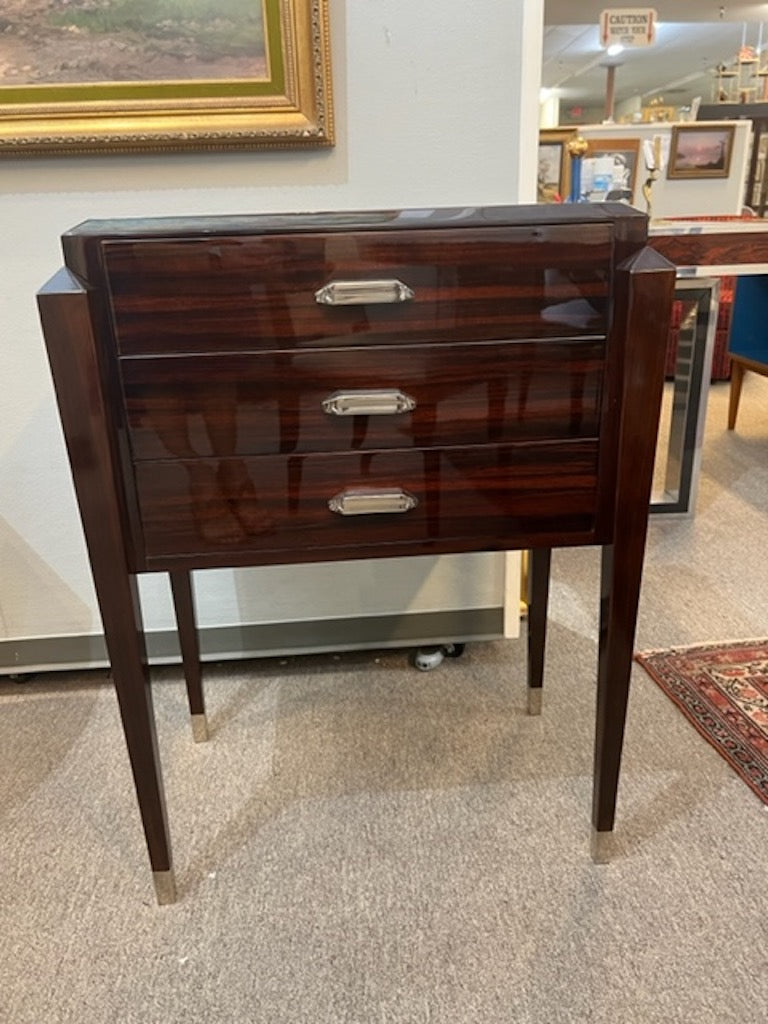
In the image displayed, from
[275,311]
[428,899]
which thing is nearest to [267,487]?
[275,311]

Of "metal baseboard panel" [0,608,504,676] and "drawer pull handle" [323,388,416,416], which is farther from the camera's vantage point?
"metal baseboard panel" [0,608,504,676]

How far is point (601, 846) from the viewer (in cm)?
116

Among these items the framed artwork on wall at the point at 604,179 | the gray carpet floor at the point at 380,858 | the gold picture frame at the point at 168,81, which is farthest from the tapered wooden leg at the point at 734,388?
the gold picture frame at the point at 168,81

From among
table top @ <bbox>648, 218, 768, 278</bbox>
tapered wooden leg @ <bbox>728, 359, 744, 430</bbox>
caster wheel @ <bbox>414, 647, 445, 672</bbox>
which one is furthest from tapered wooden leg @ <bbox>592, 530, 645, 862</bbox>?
tapered wooden leg @ <bbox>728, 359, 744, 430</bbox>

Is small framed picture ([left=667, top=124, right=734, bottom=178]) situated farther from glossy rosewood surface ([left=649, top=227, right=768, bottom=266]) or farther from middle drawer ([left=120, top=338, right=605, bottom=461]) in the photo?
middle drawer ([left=120, top=338, right=605, bottom=461])

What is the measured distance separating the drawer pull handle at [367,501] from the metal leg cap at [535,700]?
682 millimetres

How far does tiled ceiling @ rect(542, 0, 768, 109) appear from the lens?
660 cm

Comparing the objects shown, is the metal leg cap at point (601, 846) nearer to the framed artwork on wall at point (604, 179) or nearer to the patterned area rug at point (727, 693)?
the patterned area rug at point (727, 693)

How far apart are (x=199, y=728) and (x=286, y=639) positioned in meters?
0.28

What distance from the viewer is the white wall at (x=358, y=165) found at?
1.30m

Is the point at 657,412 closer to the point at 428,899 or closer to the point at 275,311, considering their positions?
the point at 275,311

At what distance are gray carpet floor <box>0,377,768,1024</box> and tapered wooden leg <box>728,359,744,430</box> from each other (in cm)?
153

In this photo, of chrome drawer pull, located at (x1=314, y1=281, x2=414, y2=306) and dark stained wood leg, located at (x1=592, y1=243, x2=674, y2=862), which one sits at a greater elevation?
chrome drawer pull, located at (x1=314, y1=281, x2=414, y2=306)

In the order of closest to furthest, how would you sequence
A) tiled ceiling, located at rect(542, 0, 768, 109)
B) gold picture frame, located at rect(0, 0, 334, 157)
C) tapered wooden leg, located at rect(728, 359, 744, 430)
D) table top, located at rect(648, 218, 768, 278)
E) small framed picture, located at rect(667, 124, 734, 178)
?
1. gold picture frame, located at rect(0, 0, 334, 157)
2. table top, located at rect(648, 218, 768, 278)
3. tapered wooden leg, located at rect(728, 359, 744, 430)
4. small framed picture, located at rect(667, 124, 734, 178)
5. tiled ceiling, located at rect(542, 0, 768, 109)
